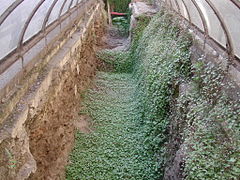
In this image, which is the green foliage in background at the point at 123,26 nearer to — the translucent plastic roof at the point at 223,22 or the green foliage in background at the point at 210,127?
the translucent plastic roof at the point at 223,22

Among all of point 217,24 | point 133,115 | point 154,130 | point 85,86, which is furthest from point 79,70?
point 217,24

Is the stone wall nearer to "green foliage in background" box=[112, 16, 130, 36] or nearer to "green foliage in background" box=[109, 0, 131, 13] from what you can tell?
"green foliage in background" box=[112, 16, 130, 36]

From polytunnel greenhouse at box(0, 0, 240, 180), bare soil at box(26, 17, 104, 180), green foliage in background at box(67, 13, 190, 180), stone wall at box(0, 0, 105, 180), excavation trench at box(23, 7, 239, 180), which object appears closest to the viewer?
stone wall at box(0, 0, 105, 180)

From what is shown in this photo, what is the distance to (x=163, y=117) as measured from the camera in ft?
18.1

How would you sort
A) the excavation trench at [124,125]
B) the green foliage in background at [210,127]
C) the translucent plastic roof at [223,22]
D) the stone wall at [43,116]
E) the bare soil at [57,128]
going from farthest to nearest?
the excavation trench at [124,125] < the translucent plastic roof at [223,22] < the bare soil at [57,128] < the stone wall at [43,116] < the green foliage in background at [210,127]

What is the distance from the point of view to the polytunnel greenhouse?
3.23m

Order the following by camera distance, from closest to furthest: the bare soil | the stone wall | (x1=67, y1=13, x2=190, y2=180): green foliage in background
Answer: the stone wall, the bare soil, (x1=67, y1=13, x2=190, y2=180): green foliage in background

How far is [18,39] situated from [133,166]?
338 cm

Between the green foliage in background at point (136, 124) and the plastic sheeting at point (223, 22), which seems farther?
the green foliage in background at point (136, 124)

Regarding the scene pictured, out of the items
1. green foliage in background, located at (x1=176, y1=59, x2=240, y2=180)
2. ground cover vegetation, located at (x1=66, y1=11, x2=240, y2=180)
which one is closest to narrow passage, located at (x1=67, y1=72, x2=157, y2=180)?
ground cover vegetation, located at (x1=66, y1=11, x2=240, y2=180)

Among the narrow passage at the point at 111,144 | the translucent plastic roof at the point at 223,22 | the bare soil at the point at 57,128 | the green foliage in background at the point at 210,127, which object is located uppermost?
the translucent plastic roof at the point at 223,22

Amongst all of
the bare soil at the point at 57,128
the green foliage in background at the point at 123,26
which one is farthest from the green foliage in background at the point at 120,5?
the bare soil at the point at 57,128

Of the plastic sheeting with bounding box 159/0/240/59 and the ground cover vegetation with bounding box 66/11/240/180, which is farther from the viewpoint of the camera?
the plastic sheeting with bounding box 159/0/240/59

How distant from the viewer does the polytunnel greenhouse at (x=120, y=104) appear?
323 centimetres
